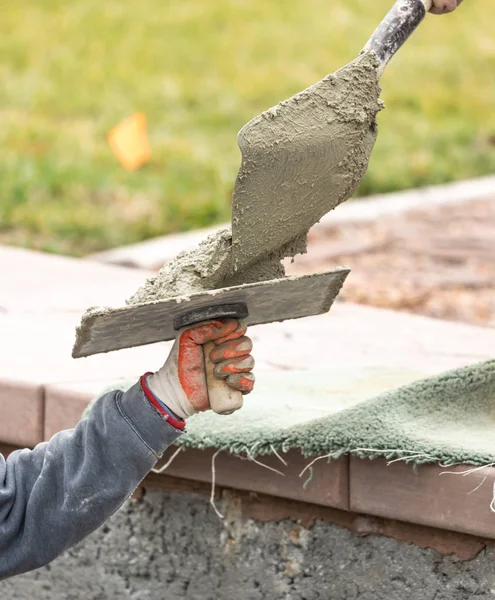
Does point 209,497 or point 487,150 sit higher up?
point 487,150

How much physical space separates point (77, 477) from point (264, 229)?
461mm

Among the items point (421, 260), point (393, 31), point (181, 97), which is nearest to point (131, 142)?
point (181, 97)

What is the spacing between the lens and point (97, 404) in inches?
68.7

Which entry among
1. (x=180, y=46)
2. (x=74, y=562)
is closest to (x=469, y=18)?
(x=180, y=46)

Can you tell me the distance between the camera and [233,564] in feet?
7.07

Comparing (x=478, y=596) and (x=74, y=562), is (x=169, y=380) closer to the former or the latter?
(x=478, y=596)

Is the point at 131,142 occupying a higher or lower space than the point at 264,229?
higher

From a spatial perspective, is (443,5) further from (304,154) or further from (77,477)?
(77,477)

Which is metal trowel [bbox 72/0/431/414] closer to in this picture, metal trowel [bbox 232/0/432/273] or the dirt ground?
metal trowel [bbox 232/0/432/273]

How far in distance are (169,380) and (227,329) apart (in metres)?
0.12

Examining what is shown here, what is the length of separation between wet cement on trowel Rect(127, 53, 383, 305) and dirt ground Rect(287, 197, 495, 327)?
183cm

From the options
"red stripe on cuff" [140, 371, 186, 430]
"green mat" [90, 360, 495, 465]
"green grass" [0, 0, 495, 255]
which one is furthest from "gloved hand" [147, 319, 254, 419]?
"green grass" [0, 0, 495, 255]

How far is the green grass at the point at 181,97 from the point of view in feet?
15.1

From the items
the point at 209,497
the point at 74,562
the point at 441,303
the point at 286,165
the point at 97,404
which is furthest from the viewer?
the point at 441,303
